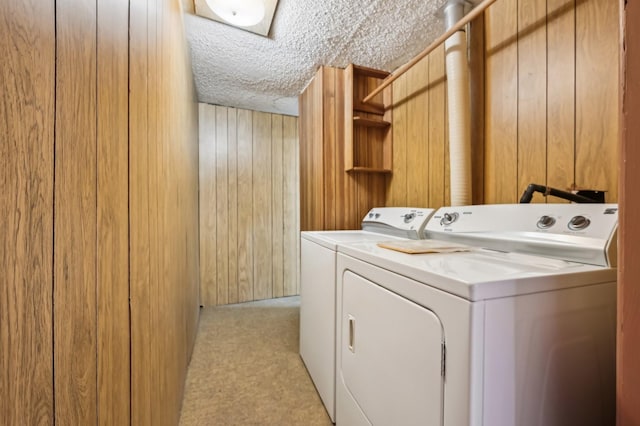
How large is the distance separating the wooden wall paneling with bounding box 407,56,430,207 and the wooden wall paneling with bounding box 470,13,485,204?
342mm

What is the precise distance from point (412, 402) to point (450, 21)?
1769mm

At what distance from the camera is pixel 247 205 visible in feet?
10.5

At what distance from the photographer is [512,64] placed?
1330 mm

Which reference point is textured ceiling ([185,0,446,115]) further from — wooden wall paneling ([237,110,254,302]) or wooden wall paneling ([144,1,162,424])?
wooden wall paneling ([144,1,162,424])

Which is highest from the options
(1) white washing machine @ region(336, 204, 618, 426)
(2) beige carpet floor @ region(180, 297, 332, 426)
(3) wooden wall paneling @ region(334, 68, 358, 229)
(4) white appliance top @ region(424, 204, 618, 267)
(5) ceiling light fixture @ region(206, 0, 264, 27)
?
(5) ceiling light fixture @ region(206, 0, 264, 27)

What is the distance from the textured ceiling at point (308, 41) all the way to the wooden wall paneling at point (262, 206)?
2.21 feet

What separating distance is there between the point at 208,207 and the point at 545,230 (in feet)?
9.46

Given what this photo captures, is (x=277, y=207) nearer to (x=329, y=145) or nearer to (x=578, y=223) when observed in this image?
(x=329, y=145)

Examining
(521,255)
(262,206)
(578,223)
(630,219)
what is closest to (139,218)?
(630,219)

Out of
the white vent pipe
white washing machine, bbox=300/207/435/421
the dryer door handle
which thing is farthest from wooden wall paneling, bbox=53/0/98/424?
the white vent pipe

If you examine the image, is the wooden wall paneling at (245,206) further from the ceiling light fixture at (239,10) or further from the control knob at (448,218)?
the control knob at (448,218)

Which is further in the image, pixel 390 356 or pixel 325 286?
pixel 325 286

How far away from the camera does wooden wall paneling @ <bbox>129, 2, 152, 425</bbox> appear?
0.75 m

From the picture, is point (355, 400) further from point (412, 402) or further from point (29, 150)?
point (29, 150)
